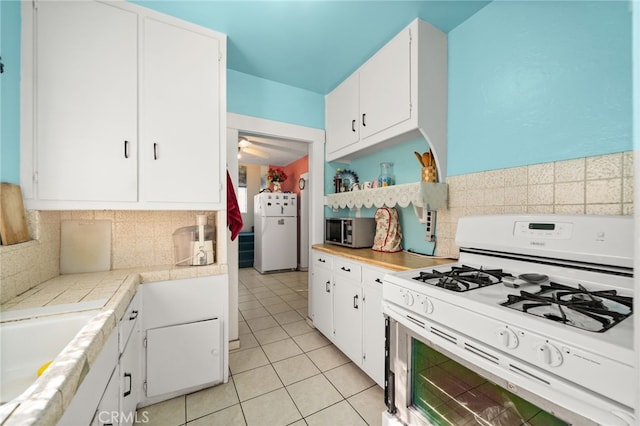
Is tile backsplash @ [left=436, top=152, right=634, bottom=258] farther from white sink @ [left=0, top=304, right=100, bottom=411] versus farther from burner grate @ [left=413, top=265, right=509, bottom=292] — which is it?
white sink @ [left=0, top=304, right=100, bottom=411]

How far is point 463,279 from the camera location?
3.97 ft

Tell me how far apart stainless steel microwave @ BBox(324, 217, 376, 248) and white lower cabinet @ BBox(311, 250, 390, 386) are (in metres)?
0.24

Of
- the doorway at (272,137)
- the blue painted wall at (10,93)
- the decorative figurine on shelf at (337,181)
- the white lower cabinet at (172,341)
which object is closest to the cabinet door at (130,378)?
the white lower cabinet at (172,341)

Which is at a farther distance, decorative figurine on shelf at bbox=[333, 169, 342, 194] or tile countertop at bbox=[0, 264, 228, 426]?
decorative figurine on shelf at bbox=[333, 169, 342, 194]

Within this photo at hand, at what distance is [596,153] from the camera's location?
1.18 meters

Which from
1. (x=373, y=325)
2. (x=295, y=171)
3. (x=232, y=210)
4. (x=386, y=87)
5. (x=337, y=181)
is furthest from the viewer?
(x=295, y=171)

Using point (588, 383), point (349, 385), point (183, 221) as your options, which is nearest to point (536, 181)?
point (588, 383)

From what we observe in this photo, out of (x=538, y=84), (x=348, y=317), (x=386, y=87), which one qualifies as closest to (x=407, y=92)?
(x=386, y=87)

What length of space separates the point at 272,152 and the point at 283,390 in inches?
170

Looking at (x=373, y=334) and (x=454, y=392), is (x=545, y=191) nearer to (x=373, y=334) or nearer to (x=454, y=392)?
(x=454, y=392)

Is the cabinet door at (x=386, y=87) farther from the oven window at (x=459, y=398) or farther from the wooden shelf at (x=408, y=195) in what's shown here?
the oven window at (x=459, y=398)

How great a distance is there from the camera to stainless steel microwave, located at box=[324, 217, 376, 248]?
2258mm

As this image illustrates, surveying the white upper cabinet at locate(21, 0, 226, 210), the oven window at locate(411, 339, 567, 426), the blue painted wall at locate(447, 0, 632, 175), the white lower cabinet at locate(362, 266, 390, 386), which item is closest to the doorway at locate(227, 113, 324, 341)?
the white upper cabinet at locate(21, 0, 226, 210)

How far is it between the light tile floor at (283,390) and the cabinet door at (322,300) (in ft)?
0.52
